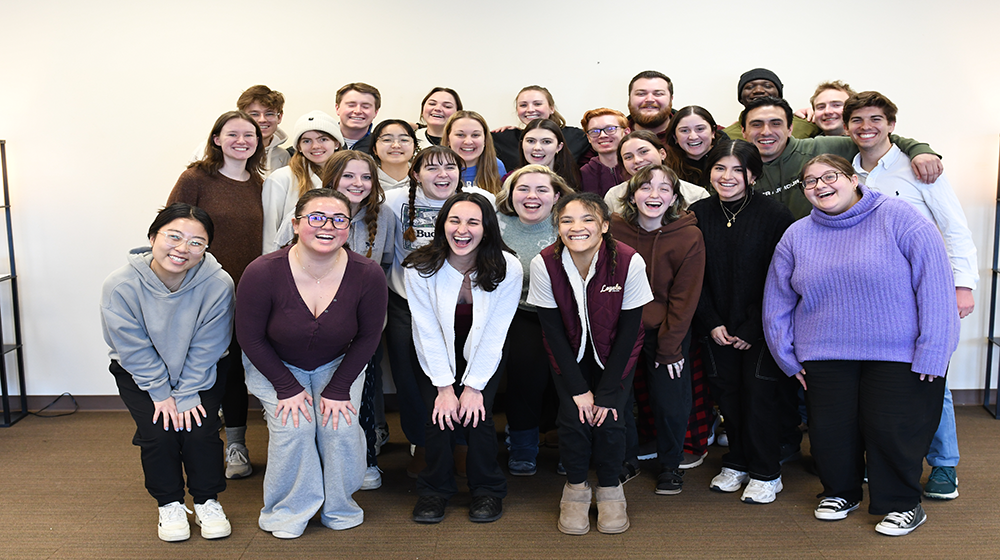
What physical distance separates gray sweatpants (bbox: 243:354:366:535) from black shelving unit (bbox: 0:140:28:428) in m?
2.16

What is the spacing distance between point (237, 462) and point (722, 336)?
2173 mm

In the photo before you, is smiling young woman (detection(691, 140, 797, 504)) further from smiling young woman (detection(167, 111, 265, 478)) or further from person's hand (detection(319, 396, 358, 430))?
smiling young woman (detection(167, 111, 265, 478))

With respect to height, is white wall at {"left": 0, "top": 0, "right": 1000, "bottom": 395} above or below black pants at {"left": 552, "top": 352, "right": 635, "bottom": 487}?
above

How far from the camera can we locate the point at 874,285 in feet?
8.08

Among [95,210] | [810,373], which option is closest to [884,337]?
[810,373]

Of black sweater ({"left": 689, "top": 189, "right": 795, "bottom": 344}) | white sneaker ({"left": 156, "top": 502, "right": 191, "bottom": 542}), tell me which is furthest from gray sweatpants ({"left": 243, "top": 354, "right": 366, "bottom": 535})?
black sweater ({"left": 689, "top": 189, "right": 795, "bottom": 344})

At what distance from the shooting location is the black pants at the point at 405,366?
2.84m

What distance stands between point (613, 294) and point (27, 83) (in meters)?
3.50

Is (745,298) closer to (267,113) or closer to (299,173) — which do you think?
(299,173)

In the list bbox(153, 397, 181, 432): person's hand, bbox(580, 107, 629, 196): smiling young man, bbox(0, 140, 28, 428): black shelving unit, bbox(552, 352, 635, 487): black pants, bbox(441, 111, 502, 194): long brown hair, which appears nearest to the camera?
bbox(153, 397, 181, 432): person's hand

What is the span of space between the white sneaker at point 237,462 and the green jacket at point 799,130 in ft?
9.12

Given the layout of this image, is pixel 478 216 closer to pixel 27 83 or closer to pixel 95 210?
pixel 95 210

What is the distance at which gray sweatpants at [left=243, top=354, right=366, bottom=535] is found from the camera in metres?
2.54

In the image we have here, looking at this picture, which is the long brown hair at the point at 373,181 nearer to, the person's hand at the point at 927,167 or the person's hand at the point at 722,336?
the person's hand at the point at 722,336
